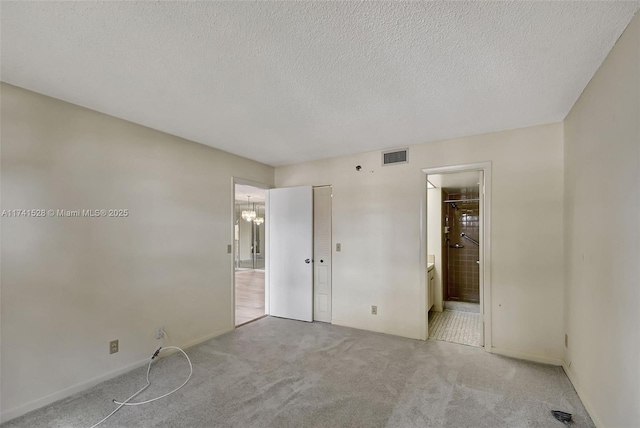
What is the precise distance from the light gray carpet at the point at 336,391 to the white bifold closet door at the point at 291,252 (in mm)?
987

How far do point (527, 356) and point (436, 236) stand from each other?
7.40 feet

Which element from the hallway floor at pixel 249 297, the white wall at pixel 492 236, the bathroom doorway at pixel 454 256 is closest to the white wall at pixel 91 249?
the hallway floor at pixel 249 297

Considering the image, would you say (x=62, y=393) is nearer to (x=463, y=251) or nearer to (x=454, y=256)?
(x=454, y=256)

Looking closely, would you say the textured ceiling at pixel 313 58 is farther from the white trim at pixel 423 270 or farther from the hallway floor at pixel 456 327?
the hallway floor at pixel 456 327

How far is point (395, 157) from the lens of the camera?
3.69 meters

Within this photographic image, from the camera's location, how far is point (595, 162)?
199 centimetres

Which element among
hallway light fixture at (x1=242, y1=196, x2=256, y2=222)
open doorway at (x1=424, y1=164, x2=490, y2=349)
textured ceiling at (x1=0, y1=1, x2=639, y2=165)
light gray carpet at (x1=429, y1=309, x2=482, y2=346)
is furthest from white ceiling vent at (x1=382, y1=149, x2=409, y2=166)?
Answer: hallway light fixture at (x1=242, y1=196, x2=256, y2=222)

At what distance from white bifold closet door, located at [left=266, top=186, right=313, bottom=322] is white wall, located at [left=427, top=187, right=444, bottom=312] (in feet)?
7.24

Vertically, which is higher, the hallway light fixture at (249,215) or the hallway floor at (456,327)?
the hallway light fixture at (249,215)

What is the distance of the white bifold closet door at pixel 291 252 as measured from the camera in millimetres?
4246

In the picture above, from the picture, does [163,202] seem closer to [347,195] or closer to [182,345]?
[182,345]

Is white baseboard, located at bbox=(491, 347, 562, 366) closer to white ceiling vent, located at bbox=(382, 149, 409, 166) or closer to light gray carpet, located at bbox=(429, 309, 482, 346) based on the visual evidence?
light gray carpet, located at bbox=(429, 309, 482, 346)

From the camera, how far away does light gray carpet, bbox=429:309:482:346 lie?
3.45 metres

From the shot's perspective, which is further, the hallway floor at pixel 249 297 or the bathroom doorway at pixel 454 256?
the hallway floor at pixel 249 297
